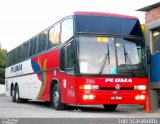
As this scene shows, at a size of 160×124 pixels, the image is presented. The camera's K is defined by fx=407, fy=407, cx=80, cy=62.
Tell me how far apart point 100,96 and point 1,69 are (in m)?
53.2

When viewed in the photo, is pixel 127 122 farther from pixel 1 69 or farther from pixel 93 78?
pixel 1 69

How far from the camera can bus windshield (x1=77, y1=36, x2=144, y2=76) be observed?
13734 mm

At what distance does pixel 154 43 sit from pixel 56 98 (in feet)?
18.2

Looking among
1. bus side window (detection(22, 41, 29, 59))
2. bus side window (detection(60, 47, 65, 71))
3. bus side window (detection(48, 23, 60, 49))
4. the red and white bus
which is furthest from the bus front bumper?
bus side window (detection(22, 41, 29, 59))

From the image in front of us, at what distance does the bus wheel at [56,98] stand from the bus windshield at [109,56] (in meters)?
2.21

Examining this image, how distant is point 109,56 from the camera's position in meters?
14.0

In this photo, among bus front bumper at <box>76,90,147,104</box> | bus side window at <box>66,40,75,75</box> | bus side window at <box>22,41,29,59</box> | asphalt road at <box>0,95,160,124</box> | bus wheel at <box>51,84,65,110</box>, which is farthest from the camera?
bus side window at <box>22,41,29,59</box>

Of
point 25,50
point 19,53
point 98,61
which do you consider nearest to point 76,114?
point 98,61

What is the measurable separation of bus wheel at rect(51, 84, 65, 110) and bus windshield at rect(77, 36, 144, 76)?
2.21 meters

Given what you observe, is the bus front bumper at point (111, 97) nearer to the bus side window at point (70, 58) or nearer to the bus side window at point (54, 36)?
the bus side window at point (70, 58)

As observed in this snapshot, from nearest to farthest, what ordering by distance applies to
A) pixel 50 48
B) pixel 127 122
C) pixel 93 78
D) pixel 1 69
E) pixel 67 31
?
pixel 127 122, pixel 93 78, pixel 67 31, pixel 50 48, pixel 1 69

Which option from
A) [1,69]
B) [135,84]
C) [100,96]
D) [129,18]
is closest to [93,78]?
[100,96]

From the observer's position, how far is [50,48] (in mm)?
16781

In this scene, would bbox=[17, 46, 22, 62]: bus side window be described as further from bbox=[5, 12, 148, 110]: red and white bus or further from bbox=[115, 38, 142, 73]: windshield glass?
bbox=[115, 38, 142, 73]: windshield glass
